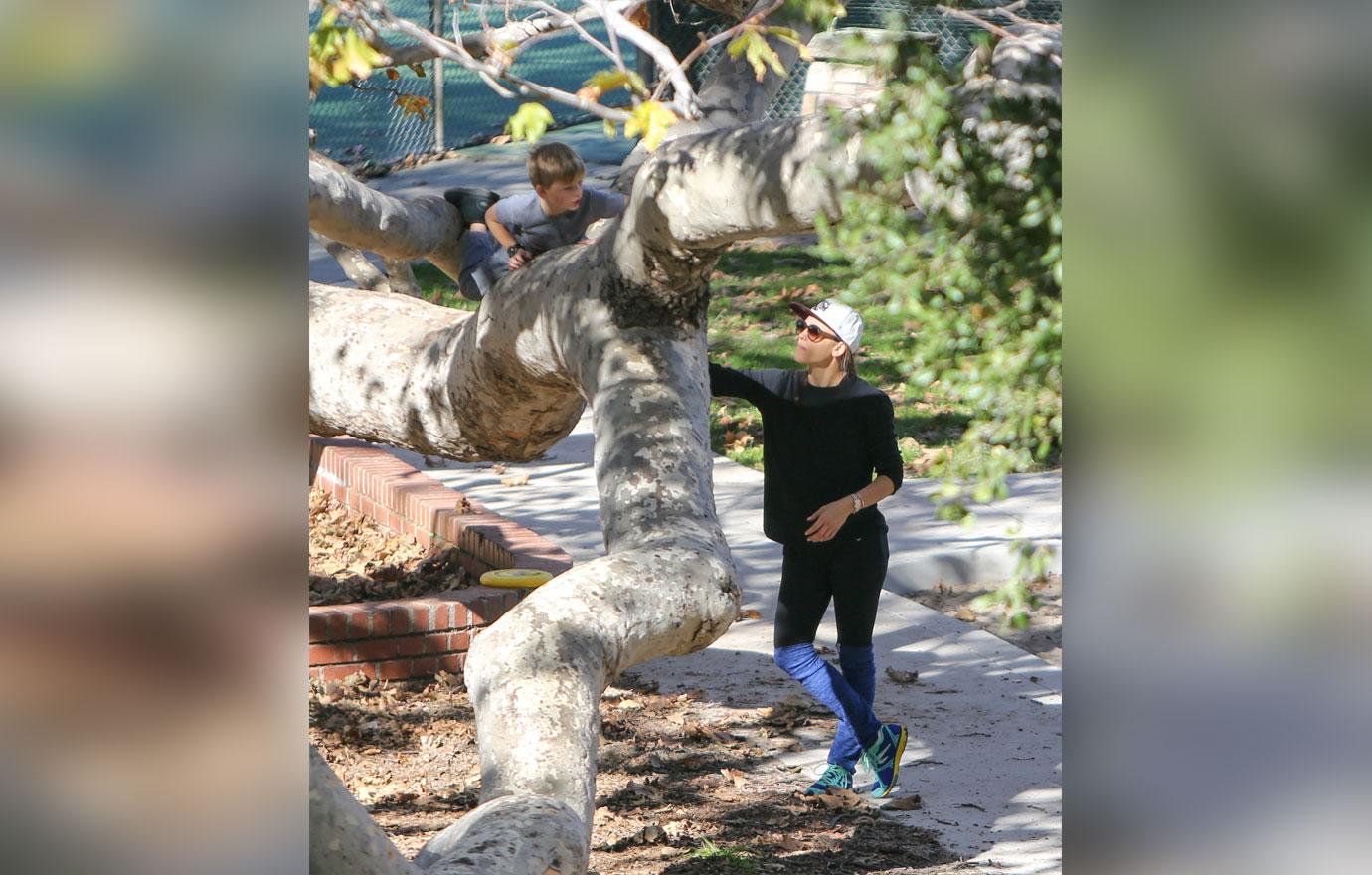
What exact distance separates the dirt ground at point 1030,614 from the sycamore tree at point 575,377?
2.58 meters

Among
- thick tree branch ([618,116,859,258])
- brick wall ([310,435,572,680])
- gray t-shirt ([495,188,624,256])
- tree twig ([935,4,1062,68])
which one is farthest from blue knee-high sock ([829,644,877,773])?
tree twig ([935,4,1062,68])

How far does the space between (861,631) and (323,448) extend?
430 centimetres

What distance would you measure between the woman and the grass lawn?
10.5 ft

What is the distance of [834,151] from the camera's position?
3383mm

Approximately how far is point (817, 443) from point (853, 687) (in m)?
0.94

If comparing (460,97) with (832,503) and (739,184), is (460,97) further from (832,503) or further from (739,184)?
(739,184)

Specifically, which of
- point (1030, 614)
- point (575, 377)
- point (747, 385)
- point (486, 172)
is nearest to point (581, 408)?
point (747, 385)

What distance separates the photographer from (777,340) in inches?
476

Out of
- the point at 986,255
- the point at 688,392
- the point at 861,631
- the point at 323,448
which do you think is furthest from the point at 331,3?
the point at 323,448

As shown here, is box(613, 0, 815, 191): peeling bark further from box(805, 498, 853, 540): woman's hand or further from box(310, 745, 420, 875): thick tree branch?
box(310, 745, 420, 875): thick tree branch
